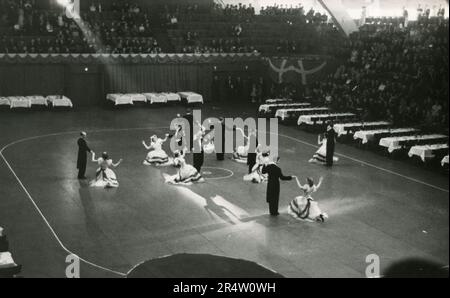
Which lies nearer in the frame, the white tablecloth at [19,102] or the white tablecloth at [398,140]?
the white tablecloth at [398,140]

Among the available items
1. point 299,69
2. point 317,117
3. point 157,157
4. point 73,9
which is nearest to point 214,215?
point 157,157

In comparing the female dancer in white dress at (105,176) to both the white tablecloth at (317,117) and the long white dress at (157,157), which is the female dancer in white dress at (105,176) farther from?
the white tablecloth at (317,117)

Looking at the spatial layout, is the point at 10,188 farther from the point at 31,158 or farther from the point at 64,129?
the point at 64,129

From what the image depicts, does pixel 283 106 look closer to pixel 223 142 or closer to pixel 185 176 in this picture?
pixel 223 142

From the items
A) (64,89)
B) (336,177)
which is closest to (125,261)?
(336,177)

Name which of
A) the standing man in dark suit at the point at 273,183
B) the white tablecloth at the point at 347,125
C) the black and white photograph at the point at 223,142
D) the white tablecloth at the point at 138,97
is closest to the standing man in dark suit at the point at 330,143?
the black and white photograph at the point at 223,142

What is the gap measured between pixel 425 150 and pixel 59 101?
1899cm

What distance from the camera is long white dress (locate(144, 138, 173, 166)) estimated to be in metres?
20.2

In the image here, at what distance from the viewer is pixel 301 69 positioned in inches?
1383

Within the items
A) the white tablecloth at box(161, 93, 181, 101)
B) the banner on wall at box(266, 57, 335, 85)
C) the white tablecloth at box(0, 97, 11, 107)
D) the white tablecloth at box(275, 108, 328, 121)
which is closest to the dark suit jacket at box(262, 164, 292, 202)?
the white tablecloth at box(275, 108, 328, 121)

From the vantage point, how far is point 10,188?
55.7 feet

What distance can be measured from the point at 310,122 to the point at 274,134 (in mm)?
2073

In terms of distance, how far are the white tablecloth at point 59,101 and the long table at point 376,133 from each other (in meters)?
15.5

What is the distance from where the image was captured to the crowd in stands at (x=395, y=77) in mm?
24922
